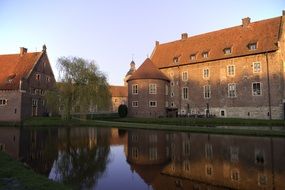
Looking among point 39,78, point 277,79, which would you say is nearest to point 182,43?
point 277,79

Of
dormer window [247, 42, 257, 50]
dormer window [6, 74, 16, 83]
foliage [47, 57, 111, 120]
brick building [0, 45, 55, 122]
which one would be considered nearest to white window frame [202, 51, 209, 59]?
dormer window [247, 42, 257, 50]

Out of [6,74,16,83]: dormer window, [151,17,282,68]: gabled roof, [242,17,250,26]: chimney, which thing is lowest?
[6,74,16,83]: dormer window

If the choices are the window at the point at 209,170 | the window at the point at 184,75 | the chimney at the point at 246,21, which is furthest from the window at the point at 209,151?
the chimney at the point at 246,21

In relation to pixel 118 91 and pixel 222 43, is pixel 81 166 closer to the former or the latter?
pixel 222 43

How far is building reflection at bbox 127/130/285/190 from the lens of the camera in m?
8.70

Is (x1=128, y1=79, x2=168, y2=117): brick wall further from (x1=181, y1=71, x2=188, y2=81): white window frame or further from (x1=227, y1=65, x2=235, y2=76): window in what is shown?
(x1=227, y1=65, x2=235, y2=76): window

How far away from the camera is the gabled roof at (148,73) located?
4256cm

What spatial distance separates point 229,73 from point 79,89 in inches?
813

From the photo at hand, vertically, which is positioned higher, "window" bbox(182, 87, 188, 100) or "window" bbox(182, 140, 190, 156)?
"window" bbox(182, 87, 188, 100)

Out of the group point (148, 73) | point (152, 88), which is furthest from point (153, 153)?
point (148, 73)

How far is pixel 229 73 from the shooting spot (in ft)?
125

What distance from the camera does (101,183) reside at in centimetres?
899

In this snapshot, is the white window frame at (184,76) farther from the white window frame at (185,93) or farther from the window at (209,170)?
the window at (209,170)

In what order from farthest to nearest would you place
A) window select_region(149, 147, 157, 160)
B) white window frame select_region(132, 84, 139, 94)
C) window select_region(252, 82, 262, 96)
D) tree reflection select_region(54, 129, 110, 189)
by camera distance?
white window frame select_region(132, 84, 139, 94), window select_region(252, 82, 262, 96), window select_region(149, 147, 157, 160), tree reflection select_region(54, 129, 110, 189)
